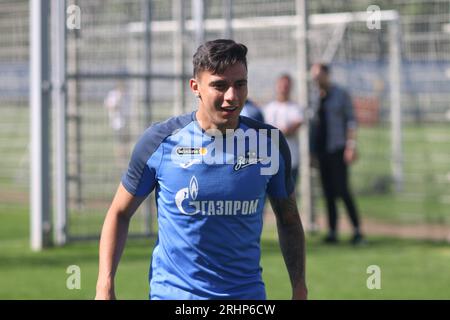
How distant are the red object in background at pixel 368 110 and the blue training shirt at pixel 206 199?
14.0 m

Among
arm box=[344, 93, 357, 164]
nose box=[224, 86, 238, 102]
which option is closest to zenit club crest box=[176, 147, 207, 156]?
nose box=[224, 86, 238, 102]

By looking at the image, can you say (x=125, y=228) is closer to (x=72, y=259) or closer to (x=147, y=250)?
(x=72, y=259)

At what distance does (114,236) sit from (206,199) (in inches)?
21.5

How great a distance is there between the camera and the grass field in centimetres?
1123

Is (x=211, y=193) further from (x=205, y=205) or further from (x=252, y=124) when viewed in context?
(x=252, y=124)

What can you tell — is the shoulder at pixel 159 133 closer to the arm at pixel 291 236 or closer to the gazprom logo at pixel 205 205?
the gazprom logo at pixel 205 205

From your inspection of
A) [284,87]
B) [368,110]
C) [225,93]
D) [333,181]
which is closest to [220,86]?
[225,93]

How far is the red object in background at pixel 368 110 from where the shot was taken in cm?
1957

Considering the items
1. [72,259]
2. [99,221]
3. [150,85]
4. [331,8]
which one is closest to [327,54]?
[331,8]

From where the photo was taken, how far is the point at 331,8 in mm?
18234

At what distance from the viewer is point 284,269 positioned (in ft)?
42.9

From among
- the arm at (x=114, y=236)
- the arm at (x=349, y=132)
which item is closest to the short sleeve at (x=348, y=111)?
the arm at (x=349, y=132)

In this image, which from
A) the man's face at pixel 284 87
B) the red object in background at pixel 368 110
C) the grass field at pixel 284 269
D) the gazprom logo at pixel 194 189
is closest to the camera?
the gazprom logo at pixel 194 189
